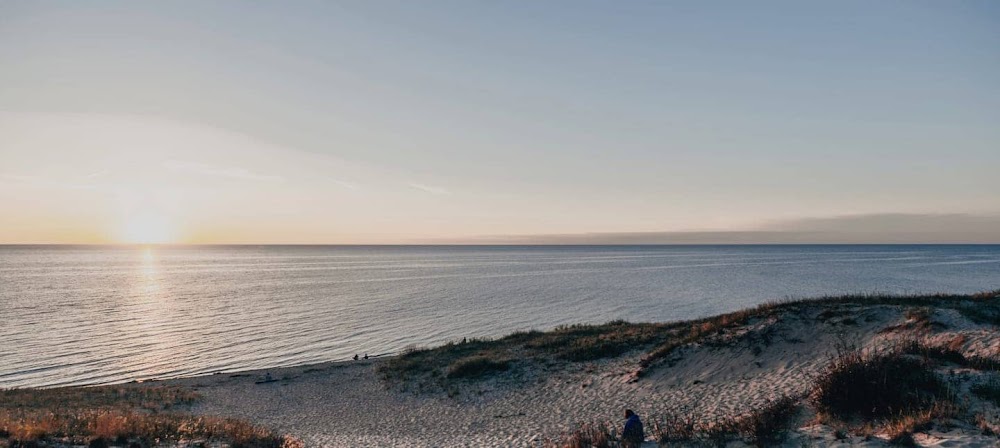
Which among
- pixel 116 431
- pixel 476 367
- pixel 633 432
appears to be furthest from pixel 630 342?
pixel 116 431

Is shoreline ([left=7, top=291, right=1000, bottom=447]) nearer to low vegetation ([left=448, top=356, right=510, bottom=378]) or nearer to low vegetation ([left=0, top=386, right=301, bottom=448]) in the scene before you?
low vegetation ([left=448, top=356, right=510, bottom=378])

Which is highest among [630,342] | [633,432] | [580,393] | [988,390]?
[988,390]

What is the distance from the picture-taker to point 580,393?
2464cm

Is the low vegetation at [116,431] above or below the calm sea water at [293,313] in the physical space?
above

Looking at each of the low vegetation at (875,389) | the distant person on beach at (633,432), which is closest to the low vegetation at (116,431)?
the distant person on beach at (633,432)

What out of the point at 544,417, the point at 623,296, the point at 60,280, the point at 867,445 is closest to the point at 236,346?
the point at 544,417

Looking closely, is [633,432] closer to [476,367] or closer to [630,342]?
[476,367]

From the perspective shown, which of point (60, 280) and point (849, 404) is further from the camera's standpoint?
point (60, 280)

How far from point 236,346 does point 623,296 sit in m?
52.1

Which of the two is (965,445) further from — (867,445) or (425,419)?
(425,419)

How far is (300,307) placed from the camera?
69750mm

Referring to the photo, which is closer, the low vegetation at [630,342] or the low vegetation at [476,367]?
the low vegetation at [630,342]

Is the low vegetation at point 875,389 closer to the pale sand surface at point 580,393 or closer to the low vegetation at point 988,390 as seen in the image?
the low vegetation at point 988,390

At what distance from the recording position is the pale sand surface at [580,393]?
2011 cm
